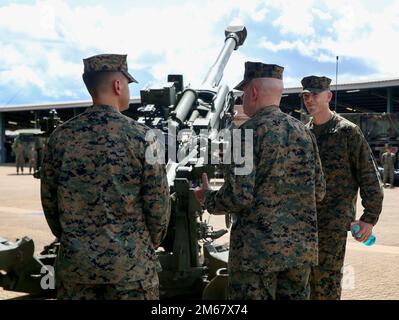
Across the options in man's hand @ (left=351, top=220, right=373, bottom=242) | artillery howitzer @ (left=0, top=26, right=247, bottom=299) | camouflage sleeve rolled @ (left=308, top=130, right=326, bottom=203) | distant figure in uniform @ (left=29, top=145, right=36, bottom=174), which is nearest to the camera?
camouflage sleeve rolled @ (left=308, top=130, right=326, bottom=203)

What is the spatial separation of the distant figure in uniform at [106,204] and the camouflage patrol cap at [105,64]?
0.01 meters

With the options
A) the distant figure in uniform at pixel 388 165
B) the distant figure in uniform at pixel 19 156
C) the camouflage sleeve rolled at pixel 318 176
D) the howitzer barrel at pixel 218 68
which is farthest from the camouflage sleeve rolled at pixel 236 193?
the distant figure in uniform at pixel 19 156

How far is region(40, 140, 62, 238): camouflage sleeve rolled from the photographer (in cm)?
323

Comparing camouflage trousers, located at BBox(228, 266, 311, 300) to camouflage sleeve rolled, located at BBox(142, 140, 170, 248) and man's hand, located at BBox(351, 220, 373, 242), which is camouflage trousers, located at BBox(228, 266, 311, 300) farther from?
man's hand, located at BBox(351, 220, 373, 242)

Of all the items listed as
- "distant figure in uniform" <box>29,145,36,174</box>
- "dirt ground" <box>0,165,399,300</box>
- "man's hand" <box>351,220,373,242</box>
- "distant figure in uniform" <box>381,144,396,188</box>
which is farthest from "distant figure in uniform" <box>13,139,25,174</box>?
"man's hand" <box>351,220,373,242</box>

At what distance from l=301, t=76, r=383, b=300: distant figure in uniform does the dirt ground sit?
5.22 ft

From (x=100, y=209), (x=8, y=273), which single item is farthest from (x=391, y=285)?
(x=100, y=209)

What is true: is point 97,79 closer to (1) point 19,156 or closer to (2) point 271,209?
(2) point 271,209

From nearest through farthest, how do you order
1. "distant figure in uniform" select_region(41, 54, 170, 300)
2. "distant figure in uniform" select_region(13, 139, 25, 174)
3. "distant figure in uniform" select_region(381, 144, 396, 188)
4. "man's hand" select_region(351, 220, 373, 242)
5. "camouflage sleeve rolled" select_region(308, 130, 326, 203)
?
"distant figure in uniform" select_region(41, 54, 170, 300) → "camouflage sleeve rolled" select_region(308, 130, 326, 203) → "man's hand" select_region(351, 220, 373, 242) → "distant figure in uniform" select_region(381, 144, 396, 188) → "distant figure in uniform" select_region(13, 139, 25, 174)

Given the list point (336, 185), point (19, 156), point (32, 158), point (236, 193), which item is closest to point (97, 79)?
point (236, 193)

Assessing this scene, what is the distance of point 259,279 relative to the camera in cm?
336

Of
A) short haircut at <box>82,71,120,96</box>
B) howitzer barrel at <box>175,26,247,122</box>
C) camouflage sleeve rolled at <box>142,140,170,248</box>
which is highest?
howitzer barrel at <box>175,26,247,122</box>
